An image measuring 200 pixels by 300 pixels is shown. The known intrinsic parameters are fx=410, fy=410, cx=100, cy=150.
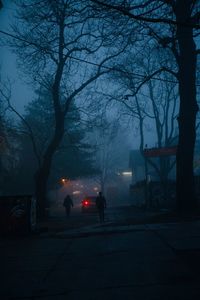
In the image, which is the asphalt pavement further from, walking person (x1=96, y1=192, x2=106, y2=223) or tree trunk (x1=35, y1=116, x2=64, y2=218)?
tree trunk (x1=35, y1=116, x2=64, y2=218)

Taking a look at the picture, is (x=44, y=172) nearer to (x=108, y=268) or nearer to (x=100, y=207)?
(x=100, y=207)

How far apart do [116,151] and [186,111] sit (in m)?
66.5

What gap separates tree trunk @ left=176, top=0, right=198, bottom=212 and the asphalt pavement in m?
5.44

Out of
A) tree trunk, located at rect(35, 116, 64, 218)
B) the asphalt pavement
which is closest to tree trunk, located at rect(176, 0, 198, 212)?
the asphalt pavement

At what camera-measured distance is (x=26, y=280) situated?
7.28m

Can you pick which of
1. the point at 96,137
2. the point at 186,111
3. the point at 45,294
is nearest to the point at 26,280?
the point at 45,294

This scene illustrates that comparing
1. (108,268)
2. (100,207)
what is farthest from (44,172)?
(108,268)

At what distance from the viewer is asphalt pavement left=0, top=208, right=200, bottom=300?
19.8 ft

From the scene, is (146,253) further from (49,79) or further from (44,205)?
(49,79)

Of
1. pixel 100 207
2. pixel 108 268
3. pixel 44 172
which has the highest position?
pixel 44 172

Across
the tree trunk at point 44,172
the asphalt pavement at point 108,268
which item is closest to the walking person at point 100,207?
the tree trunk at point 44,172

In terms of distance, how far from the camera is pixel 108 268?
7.84 metres

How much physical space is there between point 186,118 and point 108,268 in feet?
39.9

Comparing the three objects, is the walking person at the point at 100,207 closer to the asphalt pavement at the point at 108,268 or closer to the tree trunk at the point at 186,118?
the tree trunk at the point at 186,118
